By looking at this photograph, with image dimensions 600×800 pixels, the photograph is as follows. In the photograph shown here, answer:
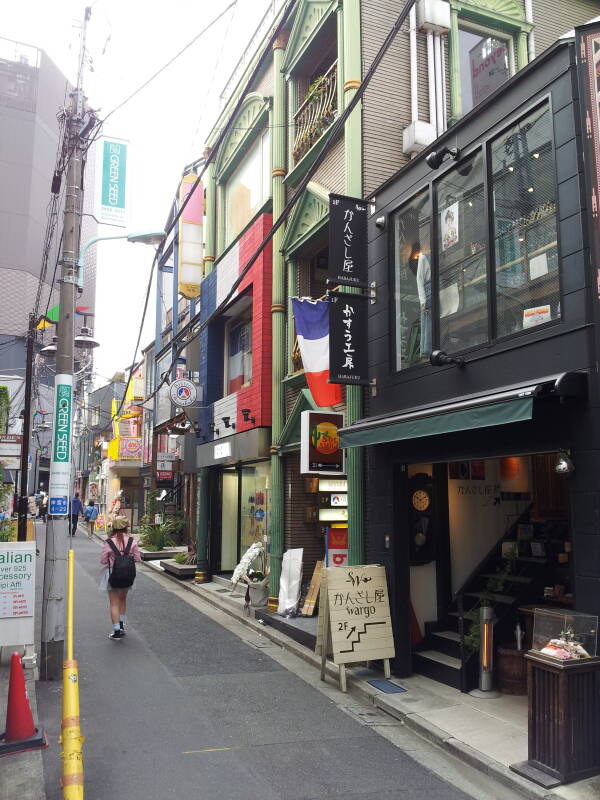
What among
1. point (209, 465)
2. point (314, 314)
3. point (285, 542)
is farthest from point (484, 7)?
point (209, 465)

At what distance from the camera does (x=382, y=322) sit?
9.23 metres

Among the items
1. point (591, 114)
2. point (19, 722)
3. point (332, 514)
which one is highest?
point (591, 114)

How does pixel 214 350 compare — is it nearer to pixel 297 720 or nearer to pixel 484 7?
pixel 484 7

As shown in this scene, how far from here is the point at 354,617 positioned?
8.07 metres

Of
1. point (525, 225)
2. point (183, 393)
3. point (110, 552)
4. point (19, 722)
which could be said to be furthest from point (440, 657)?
point (183, 393)

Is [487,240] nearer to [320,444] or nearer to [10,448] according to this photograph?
[320,444]

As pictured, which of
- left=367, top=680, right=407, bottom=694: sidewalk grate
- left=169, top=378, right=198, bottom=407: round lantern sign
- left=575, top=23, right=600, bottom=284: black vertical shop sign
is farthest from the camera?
left=169, top=378, right=198, bottom=407: round lantern sign

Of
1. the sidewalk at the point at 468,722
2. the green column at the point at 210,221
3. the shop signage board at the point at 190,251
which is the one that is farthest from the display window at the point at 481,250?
the shop signage board at the point at 190,251

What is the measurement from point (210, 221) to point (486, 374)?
42.4 ft

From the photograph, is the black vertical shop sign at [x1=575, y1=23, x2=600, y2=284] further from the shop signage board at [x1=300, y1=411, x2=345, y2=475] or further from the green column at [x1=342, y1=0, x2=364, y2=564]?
the shop signage board at [x1=300, y1=411, x2=345, y2=475]

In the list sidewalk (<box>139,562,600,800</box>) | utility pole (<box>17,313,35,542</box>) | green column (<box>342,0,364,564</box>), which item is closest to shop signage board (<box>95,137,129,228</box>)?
green column (<box>342,0,364,564</box>)

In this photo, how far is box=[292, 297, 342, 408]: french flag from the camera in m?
10.1

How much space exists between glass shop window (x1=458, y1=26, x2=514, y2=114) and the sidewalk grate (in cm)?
957

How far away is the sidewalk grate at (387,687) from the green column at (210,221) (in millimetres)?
12759
